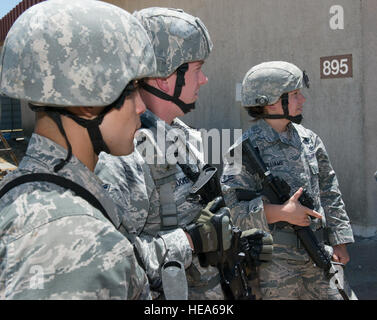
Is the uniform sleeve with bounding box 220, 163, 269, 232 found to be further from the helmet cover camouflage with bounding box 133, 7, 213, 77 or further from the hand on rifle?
the helmet cover camouflage with bounding box 133, 7, 213, 77

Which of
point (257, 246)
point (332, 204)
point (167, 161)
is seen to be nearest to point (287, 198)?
point (332, 204)

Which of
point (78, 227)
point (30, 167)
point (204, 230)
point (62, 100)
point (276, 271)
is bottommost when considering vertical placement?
point (276, 271)

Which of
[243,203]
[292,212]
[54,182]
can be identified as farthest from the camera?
[243,203]

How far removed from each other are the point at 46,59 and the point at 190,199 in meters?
0.91

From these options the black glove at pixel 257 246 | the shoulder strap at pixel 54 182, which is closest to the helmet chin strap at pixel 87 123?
the shoulder strap at pixel 54 182

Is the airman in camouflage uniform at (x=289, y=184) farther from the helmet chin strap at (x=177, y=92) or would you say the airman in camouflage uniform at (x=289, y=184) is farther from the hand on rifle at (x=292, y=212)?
the helmet chin strap at (x=177, y=92)

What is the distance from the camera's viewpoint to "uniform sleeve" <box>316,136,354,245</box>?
2977 millimetres

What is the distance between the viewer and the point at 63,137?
3.89 feet

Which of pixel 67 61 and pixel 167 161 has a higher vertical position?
pixel 67 61

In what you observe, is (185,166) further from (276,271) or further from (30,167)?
(276,271)

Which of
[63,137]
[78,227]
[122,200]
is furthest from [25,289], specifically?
[122,200]

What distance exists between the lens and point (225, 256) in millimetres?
1893

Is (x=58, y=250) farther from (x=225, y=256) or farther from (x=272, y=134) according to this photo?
(x=272, y=134)

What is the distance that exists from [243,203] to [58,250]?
1.99m
